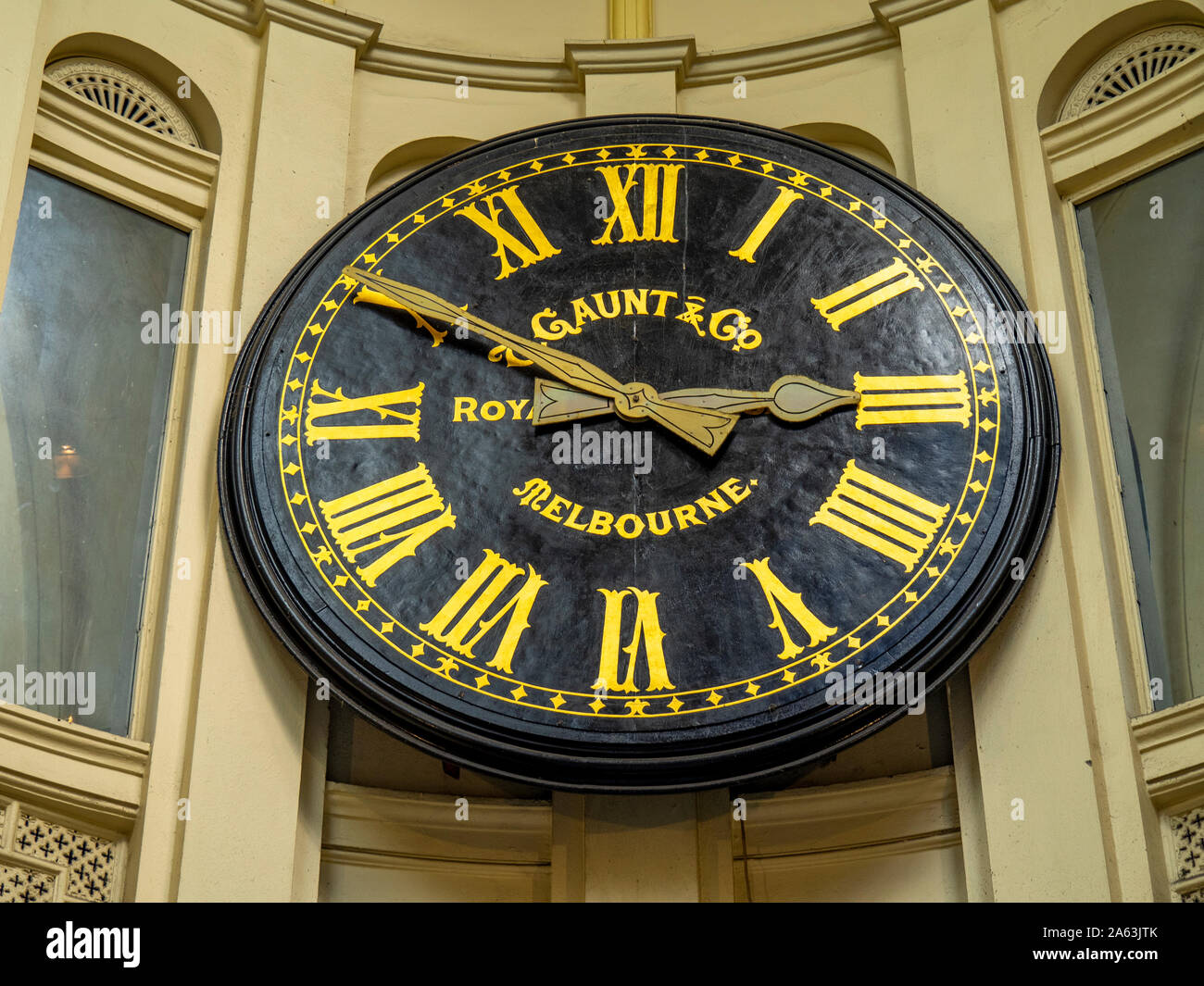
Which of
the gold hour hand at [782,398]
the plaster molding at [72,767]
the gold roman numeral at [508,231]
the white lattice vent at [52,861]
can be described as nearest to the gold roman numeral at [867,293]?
the gold hour hand at [782,398]

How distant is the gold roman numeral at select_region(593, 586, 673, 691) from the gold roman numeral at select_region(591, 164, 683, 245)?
1159mm

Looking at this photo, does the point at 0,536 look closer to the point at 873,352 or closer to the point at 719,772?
the point at 719,772

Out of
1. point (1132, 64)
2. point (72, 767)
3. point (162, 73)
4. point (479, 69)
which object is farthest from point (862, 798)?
point (162, 73)

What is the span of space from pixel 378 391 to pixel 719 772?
144 cm

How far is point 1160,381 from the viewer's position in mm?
5289

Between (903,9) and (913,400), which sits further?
(903,9)

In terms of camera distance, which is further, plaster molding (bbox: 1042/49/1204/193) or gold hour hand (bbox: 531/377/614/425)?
plaster molding (bbox: 1042/49/1204/193)

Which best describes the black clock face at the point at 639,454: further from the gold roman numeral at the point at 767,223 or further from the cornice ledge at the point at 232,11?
the cornice ledge at the point at 232,11

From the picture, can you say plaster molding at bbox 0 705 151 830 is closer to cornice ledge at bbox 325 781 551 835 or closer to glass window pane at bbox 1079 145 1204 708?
cornice ledge at bbox 325 781 551 835

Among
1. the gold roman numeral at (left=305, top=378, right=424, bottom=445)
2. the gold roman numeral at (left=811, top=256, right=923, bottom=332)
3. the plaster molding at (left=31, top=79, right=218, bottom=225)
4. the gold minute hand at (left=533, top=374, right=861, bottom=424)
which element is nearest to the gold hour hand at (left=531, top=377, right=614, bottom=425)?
the gold minute hand at (left=533, top=374, right=861, bottom=424)

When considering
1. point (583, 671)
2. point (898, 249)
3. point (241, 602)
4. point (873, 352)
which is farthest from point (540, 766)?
point (898, 249)

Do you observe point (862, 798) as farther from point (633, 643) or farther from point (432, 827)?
point (432, 827)

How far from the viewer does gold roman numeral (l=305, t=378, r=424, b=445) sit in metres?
5.23

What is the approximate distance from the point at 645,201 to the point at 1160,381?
1509mm
